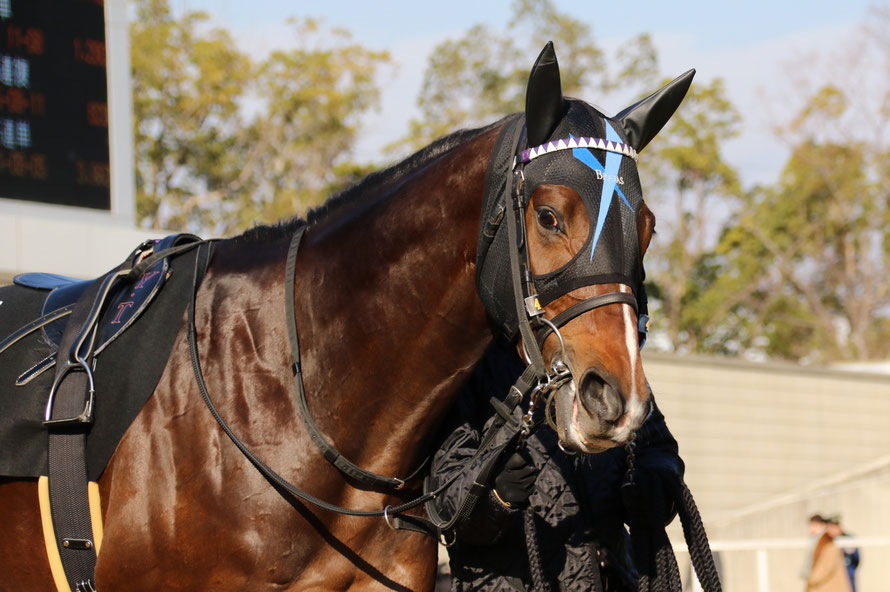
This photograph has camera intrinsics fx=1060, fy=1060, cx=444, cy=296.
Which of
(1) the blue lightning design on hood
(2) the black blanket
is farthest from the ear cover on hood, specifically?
(2) the black blanket

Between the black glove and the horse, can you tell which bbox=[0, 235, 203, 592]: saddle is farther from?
the black glove

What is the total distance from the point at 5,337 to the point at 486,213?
4.99ft

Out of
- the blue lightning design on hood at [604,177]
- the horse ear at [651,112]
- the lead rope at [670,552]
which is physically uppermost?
the horse ear at [651,112]

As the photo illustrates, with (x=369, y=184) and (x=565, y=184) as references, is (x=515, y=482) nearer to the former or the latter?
(x=565, y=184)

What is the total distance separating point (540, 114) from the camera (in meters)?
2.57

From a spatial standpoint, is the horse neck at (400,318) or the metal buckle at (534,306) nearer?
the metal buckle at (534,306)

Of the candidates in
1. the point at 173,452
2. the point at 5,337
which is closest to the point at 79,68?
the point at 5,337

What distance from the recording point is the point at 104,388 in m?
2.84

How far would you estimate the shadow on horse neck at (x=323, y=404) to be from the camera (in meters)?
2.70

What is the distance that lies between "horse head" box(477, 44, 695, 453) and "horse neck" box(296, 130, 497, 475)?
0.42 feet

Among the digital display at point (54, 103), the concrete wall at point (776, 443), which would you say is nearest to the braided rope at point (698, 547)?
the digital display at point (54, 103)

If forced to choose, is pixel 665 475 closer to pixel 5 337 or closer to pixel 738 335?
pixel 5 337

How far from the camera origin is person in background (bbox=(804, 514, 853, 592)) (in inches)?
329

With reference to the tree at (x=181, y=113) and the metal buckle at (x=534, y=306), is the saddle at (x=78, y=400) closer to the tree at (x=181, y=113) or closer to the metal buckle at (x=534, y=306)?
the metal buckle at (x=534, y=306)
